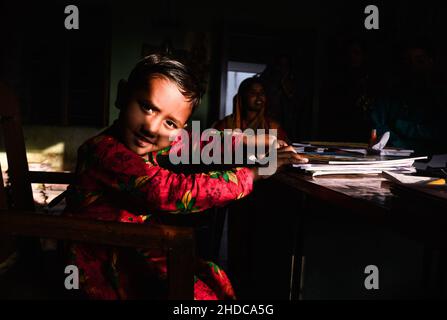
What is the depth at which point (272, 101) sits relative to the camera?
5863mm

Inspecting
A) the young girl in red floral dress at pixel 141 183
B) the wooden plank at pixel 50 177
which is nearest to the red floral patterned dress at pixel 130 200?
the young girl in red floral dress at pixel 141 183

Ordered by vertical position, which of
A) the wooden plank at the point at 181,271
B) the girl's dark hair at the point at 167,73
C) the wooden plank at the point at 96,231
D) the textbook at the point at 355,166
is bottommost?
the wooden plank at the point at 181,271

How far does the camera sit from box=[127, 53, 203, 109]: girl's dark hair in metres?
0.98

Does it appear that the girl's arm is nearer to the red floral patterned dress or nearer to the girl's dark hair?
the red floral patterned dress

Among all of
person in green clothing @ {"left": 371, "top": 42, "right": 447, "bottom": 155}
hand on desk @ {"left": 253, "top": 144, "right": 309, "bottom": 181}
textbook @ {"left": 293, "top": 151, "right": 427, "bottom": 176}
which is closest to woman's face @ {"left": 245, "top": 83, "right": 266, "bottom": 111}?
person in green clothing @ {"left": 371, "top": 42, "right": 447, "bottom": 155}

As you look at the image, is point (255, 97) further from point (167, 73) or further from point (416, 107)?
point (167, 73)

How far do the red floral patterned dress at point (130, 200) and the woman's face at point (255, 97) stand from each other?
8.94 feet

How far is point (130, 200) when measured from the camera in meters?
1.02

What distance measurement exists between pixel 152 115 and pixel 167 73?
4.7 inches

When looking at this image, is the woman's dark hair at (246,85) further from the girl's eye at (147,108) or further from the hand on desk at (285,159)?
the girl's eye at (147,108)

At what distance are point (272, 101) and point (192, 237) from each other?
529cm

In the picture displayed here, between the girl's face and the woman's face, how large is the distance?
2728mm

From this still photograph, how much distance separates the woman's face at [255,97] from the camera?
3.67m
